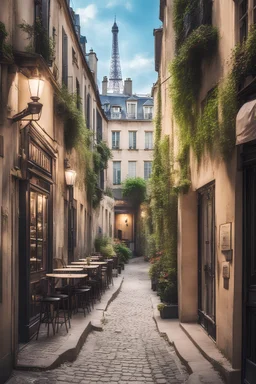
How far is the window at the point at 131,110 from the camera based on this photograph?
149 ft

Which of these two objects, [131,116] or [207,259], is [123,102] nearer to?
[131,116]

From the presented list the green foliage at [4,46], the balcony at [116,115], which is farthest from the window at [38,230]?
the balcony at [116,115]

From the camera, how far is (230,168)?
23.1 feet

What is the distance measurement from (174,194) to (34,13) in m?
5.10

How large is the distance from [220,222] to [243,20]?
2899 mm

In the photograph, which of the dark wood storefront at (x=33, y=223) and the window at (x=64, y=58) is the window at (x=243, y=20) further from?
the window at (x=64, y=58)

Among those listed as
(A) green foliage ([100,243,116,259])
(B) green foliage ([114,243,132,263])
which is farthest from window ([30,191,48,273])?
(B) green foliage ([114,243,132,263])

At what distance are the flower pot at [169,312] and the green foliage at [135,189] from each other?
96.5 feet

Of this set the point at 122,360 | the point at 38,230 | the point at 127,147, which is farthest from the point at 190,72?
the point at 127,147

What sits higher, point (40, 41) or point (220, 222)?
point (40, 41)

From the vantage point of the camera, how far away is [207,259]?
9898 mm

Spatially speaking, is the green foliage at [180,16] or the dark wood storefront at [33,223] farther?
the green foliage at [180,16]

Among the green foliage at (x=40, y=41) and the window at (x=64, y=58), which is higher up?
the window at (x=64, y=58)

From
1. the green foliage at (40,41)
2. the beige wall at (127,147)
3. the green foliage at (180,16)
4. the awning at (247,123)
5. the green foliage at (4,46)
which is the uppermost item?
the beige wall at (127,147)
